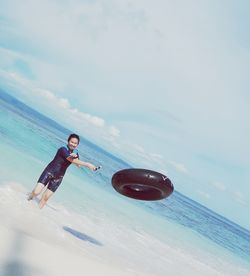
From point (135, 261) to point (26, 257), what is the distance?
3607mm

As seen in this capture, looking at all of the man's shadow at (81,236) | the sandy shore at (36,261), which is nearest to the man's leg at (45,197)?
the man's shadow at (81,236)

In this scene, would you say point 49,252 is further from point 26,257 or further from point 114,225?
point 114,225

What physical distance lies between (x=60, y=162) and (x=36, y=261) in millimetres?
3062

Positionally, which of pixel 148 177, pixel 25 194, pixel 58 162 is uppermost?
pixel 148 177

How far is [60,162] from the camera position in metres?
7.39

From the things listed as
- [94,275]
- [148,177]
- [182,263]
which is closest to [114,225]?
[182,263]

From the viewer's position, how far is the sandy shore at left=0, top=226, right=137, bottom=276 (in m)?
4.03

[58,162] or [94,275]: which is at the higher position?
[58,162]

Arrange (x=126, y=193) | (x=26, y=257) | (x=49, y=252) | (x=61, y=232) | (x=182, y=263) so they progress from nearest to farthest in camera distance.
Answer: (x=26, y=257) → (x=49, y=252) → (x=126, y=193) → (x=61, y=232) → (x=182, y=263)

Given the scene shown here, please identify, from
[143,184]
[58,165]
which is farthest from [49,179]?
[143,184]

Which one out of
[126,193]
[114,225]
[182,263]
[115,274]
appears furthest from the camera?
[114,225]

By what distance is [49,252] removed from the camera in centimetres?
490

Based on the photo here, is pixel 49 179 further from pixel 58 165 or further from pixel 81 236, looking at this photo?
pixel 81 236

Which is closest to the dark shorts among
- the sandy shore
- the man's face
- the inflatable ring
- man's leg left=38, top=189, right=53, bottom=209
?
man's leg left=38, top=189, right=53, bottom=209
